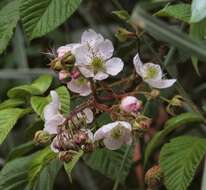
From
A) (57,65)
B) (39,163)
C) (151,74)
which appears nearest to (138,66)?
(151,74)

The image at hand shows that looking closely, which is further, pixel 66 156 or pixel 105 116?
pixel 105 116

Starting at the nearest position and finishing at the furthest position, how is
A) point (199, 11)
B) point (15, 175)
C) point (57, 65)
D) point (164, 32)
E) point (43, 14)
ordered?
point (164, 32), point (199, 11), point (57, 65), point (43, 14), point (15, 175)

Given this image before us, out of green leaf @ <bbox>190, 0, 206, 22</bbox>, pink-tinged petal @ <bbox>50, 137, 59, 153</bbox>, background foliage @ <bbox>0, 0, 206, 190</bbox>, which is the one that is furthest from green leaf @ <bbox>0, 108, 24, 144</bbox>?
green leaf @ <bbox>190, 0, 206, 22</bbox>

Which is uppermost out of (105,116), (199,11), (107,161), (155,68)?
(199,11)

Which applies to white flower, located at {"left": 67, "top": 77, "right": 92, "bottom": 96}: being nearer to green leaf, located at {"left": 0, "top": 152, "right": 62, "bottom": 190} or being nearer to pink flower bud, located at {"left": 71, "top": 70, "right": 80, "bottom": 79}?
pink flower bud, located at {"left": 71, "top": 70, "right": 80, "bottom": 79}

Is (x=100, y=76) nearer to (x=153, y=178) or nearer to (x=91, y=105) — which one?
(x=91, y=105)

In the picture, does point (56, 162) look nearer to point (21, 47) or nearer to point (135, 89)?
point (135, 89)

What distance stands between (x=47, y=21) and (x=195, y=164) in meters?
0.31

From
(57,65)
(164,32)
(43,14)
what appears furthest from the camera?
(43,14)

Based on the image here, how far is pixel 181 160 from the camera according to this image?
1.06 meters

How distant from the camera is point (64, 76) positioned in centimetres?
98

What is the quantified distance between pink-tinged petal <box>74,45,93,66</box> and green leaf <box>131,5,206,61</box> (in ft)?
0.77

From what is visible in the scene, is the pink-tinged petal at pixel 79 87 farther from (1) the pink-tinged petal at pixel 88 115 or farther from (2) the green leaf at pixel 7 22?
(2) the green leaf at pixel 7 22

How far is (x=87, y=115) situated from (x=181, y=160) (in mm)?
176
